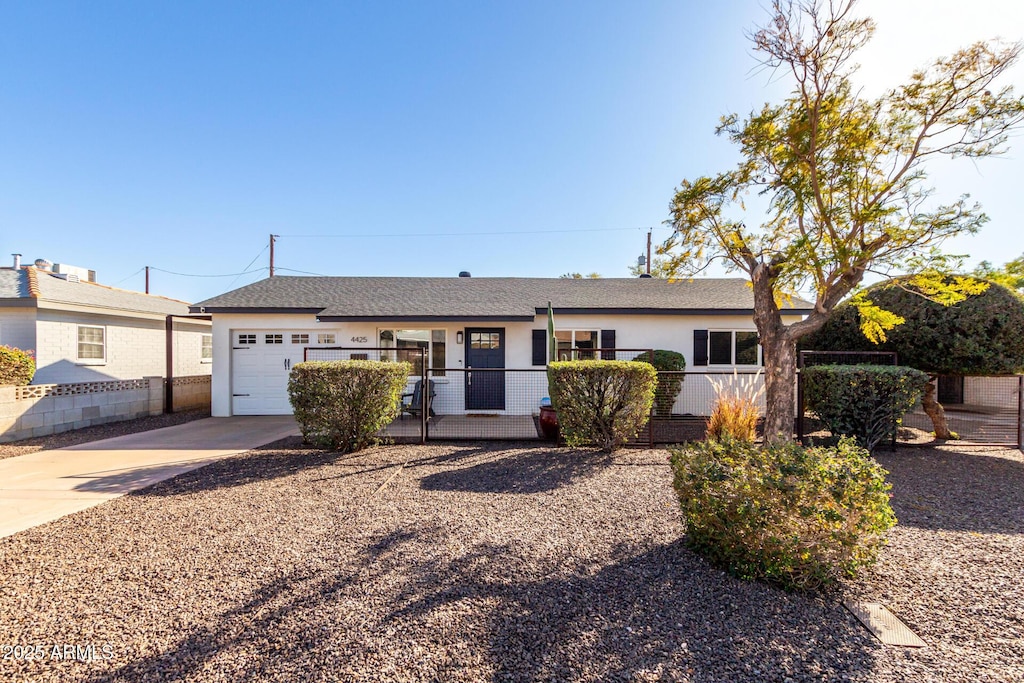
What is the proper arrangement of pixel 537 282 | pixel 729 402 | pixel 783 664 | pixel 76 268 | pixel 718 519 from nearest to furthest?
pixel 783 664 < pixel 718 519 < pixel 729 402 < pixel 537 282 < pixel 76 268

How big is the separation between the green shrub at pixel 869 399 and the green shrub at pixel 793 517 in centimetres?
434

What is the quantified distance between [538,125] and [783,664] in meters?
11.8

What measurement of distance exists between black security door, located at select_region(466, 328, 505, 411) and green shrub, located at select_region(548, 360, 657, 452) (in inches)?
159

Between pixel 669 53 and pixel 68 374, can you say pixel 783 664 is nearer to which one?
pixel 669 53

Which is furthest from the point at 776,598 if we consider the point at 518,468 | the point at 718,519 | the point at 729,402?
the point at 729,402

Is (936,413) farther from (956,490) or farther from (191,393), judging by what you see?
(191,393)

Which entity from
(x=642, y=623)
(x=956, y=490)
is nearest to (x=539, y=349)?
(x=956, y=490)

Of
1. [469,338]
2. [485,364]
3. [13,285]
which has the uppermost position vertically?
[13,285]

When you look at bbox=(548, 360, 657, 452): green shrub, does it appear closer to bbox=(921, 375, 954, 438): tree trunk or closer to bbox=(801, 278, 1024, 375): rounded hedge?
bbox=(801, 278, 1024, 375): rounded hedge

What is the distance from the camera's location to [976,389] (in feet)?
42.6

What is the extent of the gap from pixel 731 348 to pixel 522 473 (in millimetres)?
7794

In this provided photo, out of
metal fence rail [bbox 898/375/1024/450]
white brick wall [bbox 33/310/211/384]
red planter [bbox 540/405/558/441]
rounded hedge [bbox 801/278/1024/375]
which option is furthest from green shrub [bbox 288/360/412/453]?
white brick wall [bbox 33/310/211/384]

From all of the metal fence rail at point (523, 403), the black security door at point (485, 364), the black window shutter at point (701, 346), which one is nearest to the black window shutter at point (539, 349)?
the metal fence rail at point (523, 403)

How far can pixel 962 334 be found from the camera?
23.0ft
